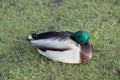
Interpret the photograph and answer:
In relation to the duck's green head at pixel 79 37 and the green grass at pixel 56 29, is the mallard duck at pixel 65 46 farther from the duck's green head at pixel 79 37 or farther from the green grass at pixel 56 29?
the green grass at pixel 56 29

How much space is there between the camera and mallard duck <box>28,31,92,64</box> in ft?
11.6

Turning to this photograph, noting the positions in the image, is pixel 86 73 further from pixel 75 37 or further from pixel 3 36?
pixel 3 36

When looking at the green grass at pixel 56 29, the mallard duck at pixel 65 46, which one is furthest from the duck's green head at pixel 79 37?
the green grass at pixel 56 29

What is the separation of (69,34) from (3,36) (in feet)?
3.37

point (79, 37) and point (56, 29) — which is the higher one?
point (79, 37)

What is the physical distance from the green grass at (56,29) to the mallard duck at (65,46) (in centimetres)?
14

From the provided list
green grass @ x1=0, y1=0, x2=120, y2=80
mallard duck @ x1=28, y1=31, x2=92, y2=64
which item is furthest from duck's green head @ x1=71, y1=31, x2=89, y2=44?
green grass @ x1=0, y1=0, x2=120, y2=80

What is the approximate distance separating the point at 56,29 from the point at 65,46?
813 mm

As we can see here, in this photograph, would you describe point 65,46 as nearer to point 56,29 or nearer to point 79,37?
point 79,37

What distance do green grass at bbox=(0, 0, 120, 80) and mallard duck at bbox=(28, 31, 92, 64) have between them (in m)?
0.14

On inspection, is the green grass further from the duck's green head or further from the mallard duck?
the duck's green head

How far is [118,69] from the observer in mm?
3682

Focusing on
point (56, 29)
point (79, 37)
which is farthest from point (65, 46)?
point (56, 29)

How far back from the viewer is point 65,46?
3.53 m
